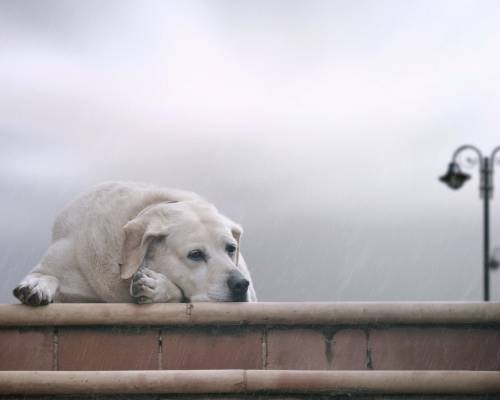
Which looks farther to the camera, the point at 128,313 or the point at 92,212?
the point at 92,212

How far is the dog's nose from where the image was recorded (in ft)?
14.8

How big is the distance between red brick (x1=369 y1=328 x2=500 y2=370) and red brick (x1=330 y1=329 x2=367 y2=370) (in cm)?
6

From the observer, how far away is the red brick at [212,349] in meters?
3.83

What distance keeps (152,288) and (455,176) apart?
9988 mm

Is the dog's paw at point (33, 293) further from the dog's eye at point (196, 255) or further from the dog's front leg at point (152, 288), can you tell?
the dog's eye at point (196, 255)

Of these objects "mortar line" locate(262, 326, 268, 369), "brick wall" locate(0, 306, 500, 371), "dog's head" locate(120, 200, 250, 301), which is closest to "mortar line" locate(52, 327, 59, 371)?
"brick wall" locate(0, 306, 500, 371)

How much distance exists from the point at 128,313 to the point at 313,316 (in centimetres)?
100

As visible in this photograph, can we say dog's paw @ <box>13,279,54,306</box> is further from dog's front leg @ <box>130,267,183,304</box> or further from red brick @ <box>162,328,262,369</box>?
red brick @ <box>162,328,262,369</box>

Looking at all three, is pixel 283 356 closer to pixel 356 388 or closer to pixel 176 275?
pixel 356 388

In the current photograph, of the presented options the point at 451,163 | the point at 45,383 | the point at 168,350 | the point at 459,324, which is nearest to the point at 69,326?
the point at 45,383

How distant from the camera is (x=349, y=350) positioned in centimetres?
389

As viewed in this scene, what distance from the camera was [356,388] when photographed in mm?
3746

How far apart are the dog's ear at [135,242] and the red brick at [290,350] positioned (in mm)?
1238

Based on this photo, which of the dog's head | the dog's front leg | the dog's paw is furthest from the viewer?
the dog's head
